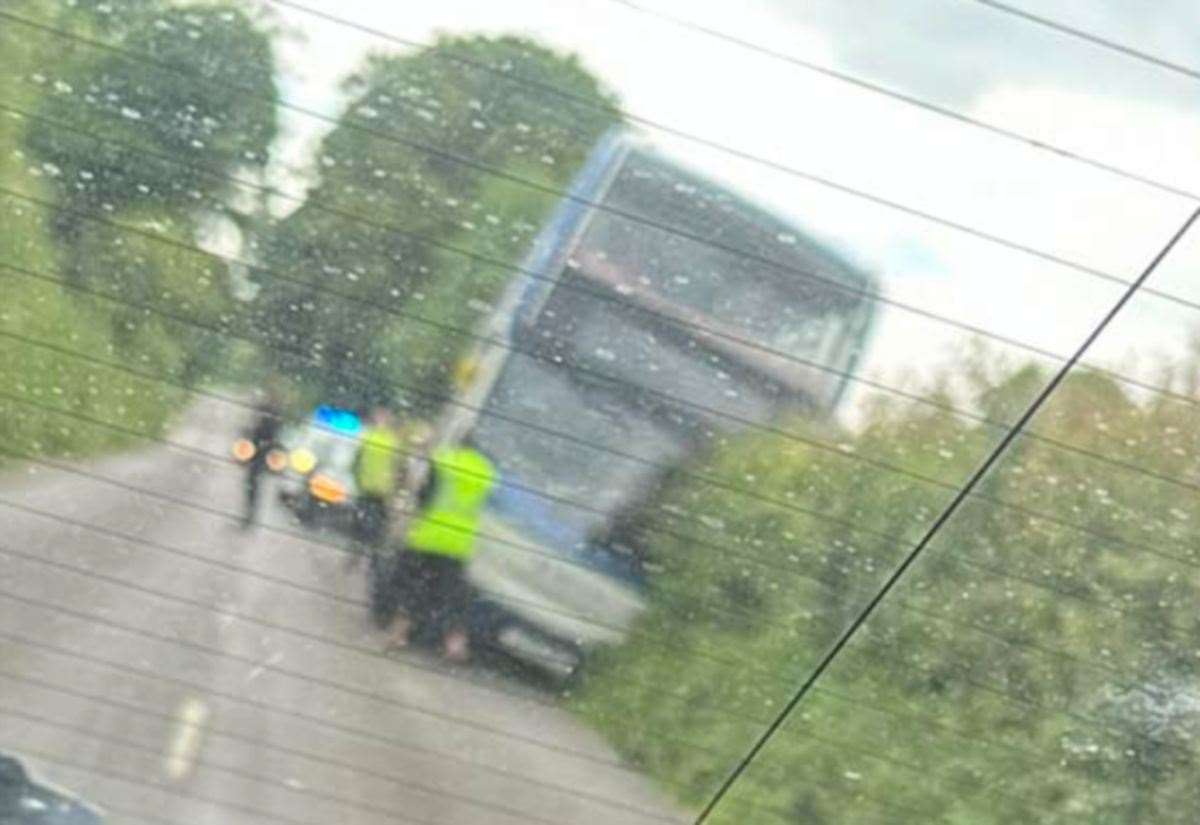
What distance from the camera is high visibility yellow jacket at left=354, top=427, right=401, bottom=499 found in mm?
2896

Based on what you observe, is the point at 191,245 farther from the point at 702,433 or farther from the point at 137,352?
the point at 702,433

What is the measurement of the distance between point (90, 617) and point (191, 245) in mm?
491

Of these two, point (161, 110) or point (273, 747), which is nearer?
point (161, 110)

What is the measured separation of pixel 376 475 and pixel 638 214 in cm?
43

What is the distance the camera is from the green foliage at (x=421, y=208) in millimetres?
2756

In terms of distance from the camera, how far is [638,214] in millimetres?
2785

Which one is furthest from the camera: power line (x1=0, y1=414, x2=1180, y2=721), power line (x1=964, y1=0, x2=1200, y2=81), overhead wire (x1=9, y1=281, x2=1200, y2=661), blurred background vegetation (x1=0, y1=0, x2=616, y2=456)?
power line (x1=0, y1=414, x2=1180, y2=721)

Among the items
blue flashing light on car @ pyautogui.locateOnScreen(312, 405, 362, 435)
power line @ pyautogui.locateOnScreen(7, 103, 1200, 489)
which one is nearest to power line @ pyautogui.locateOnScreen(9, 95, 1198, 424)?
power line @ pyautogui.locateOnScreen(7, 103, 1200, 489)

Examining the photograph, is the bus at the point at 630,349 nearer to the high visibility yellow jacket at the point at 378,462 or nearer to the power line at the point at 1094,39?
the high visibility yellow jacket at the point at 378,462

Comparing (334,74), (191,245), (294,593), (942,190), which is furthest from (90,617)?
(942,190)

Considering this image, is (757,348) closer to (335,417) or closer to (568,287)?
(568,287)

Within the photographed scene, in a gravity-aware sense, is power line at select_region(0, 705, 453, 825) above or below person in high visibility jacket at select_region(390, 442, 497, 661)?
below

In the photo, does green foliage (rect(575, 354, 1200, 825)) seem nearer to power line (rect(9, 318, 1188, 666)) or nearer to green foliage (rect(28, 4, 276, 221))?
power line (rect(9, 318, 1188, 666))

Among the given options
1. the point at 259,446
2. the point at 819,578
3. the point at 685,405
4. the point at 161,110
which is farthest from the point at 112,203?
the point at 819,578
